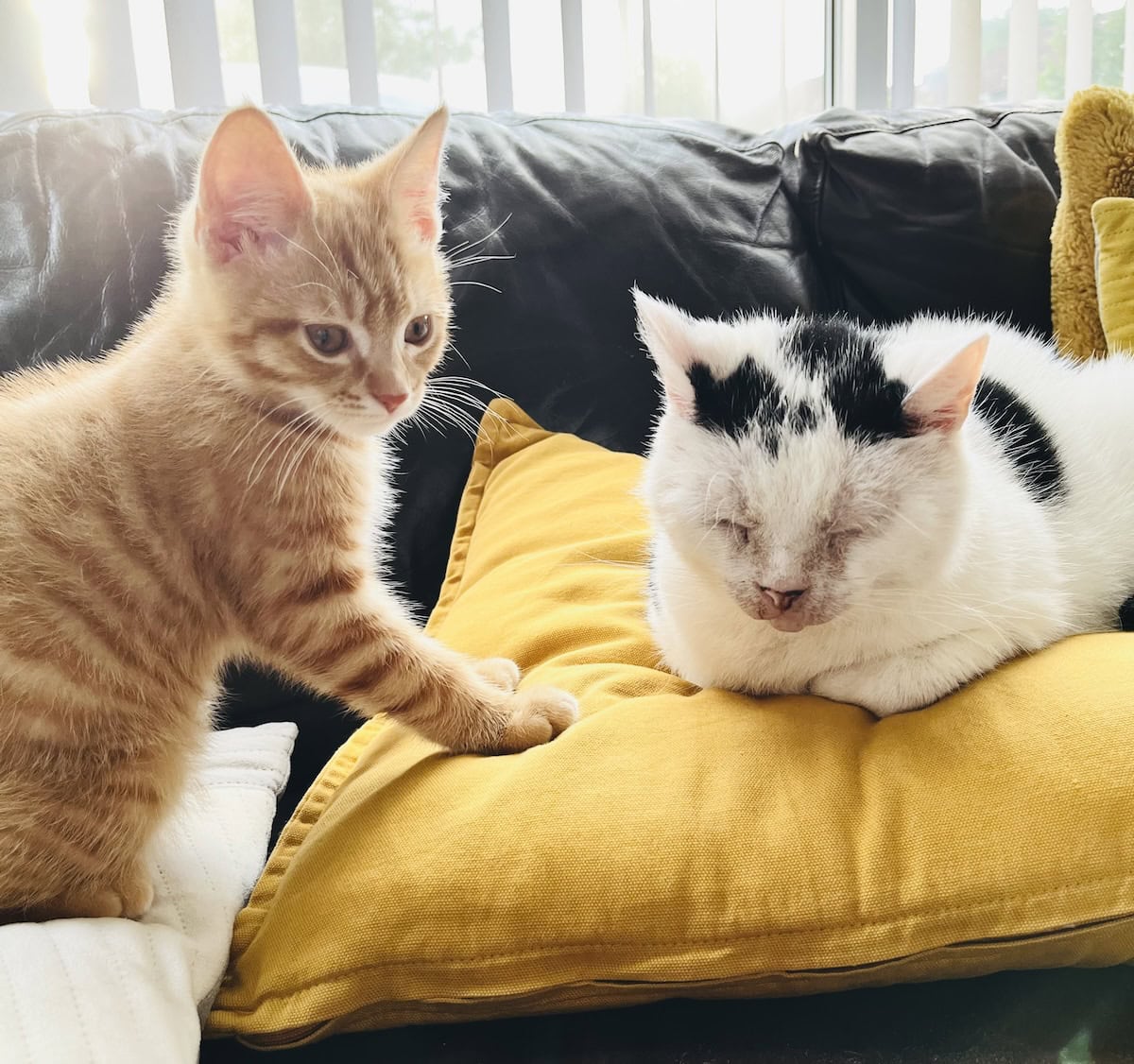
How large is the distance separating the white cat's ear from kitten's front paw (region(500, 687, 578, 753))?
573 millimetres

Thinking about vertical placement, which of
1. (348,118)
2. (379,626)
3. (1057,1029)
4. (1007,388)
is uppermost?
(348,118)

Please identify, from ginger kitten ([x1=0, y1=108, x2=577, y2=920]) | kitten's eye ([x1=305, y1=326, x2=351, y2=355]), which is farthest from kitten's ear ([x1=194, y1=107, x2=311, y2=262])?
kitten's eye ([x1=305, y1=326, x2=351, y2=355])

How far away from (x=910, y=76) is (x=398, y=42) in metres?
1.39

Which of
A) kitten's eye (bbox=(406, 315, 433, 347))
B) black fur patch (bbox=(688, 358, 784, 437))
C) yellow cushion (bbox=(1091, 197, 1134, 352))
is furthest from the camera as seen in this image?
yellow cushion (bbox=(1091, 197, 1134, 352))

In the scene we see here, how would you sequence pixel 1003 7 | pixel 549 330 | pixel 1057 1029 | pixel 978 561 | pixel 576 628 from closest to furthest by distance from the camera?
1. pixel 1057 1029
2. pixel 978 561
3. pixel 576 628
4. pixel 549 330
5. pixel 1003 7

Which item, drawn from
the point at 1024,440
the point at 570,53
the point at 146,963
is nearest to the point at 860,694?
A: the point at 1024,440

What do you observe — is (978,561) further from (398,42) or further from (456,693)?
(398,42)

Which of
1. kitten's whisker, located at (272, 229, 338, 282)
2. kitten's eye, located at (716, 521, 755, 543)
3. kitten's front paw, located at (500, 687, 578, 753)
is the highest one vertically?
kitten's whisker, located at (272, 229, 338, 282)

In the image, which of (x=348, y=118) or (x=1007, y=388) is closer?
(x=1007, y=388)

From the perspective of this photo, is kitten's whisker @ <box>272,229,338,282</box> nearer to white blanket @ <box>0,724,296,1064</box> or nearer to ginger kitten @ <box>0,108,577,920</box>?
ginger kitten @ <box>0,108,577,920</box>

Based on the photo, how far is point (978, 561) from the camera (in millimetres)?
939

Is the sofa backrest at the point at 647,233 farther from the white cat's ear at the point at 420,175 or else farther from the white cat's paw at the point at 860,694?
the white cat's paw at the point at 860,694

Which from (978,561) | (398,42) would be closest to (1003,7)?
(398,42)

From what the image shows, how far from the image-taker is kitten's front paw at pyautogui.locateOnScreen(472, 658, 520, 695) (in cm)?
113
